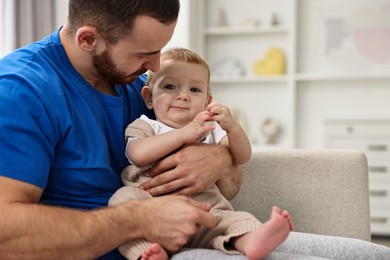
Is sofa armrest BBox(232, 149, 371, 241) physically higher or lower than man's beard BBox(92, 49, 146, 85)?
lower

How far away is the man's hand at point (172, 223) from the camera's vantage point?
1294 mm

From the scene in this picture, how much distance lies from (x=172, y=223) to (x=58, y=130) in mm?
342

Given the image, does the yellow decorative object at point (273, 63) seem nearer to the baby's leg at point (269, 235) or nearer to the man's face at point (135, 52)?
the man's face at point (135, 52)

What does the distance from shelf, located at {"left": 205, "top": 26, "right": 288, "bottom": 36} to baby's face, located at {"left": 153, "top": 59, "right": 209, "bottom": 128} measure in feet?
10.3

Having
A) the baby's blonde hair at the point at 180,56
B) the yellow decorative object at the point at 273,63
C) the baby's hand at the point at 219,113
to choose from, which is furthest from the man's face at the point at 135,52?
the yellow decorative object at the point at 273,63

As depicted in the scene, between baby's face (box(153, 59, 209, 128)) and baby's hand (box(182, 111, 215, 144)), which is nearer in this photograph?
baby's hand (box(182, 111, 215, 144))

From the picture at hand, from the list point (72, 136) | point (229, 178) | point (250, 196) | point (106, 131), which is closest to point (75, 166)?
point (72, 136)

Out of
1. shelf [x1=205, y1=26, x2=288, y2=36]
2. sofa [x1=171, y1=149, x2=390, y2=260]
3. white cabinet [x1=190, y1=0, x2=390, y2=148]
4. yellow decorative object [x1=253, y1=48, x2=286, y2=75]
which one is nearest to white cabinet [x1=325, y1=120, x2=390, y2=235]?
white cabinet [x1=190, y1=0, x2=390, y2=148]

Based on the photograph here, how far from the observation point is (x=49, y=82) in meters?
1.37

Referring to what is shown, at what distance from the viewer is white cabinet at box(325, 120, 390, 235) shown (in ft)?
13.9

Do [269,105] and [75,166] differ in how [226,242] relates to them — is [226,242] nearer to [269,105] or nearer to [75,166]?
[75,166]

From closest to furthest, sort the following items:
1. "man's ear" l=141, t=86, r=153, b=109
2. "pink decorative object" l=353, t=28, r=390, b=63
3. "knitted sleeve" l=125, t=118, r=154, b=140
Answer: "knitted sleeve" l=125, t=118, r=154, b=140
"man's ear" l=141, t=86, r=153, b=109
"pink decorative object" l=353, t=28, r=390, b=63

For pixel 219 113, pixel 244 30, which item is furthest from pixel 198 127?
pixel 244 30

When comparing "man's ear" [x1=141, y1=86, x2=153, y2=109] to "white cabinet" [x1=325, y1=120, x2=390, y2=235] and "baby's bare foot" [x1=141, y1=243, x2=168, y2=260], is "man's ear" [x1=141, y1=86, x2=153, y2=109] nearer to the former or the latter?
"baby's bare foot" [x1=141, y1=243, x2=168, y2=260]
